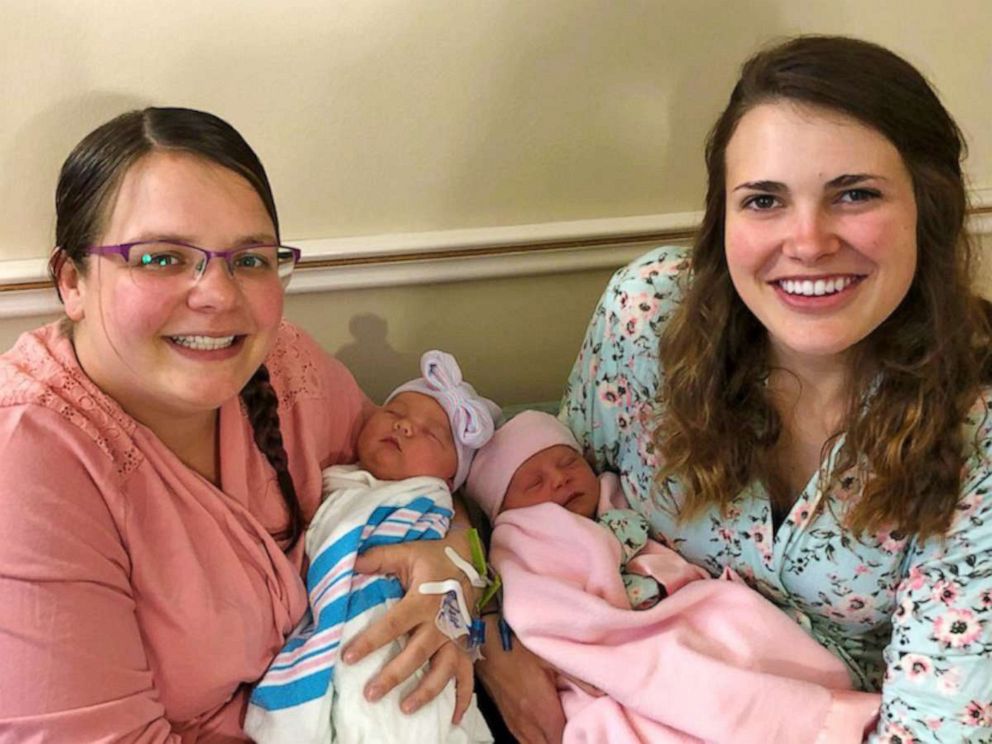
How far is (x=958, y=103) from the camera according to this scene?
1.83 meters

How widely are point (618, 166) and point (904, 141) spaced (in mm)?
705

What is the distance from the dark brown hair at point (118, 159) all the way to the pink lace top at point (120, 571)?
15 centimetres

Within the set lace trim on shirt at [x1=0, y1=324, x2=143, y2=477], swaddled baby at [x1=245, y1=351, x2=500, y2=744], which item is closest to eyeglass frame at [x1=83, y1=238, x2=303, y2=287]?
lace trim on shirt at [x1=0, y1=324, x2=143, y2=477]

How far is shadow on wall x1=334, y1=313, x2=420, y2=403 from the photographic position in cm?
177

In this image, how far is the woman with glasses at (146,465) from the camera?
1021 millimetres

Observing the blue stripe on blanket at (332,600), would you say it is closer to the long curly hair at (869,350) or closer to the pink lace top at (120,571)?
the pink lace top at (120,571)

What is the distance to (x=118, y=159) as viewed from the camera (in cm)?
110

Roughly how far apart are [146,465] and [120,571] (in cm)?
13

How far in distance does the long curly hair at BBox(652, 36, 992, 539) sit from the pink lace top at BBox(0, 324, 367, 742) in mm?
644

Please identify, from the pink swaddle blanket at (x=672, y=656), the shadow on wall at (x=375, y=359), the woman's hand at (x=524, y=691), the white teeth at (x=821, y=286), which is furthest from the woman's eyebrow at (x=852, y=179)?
the shadow on wall at (x=375, y=359)

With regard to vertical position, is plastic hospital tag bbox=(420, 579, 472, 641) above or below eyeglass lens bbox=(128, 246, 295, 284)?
below

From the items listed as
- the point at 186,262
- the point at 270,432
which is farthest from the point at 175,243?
the point at 270,432

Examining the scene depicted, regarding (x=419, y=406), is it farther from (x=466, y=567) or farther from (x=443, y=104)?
(x=443, y=104)

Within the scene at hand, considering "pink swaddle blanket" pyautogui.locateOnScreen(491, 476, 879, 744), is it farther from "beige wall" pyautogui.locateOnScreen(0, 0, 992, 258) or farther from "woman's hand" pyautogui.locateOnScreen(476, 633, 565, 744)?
"beige wall" pyautogui.locateOnScreen(0, 0, 992, 258)
